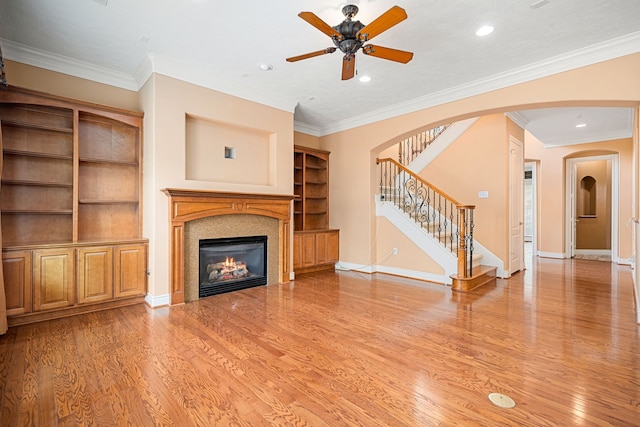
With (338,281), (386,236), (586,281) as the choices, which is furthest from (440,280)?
(586,281)

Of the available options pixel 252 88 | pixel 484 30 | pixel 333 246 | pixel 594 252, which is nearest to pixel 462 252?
pixel 333 246

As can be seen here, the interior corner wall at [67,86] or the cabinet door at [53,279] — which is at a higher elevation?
the interior corner wall at [67,86]

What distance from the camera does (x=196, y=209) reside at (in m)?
4.17

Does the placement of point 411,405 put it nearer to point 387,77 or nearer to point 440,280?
point 440,280

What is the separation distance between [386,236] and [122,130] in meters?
4.76

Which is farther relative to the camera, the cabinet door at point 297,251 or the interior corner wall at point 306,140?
the interior corner wall at point 306,140

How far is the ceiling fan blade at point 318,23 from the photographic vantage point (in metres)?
2.44

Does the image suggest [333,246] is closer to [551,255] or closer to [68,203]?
[68,203]

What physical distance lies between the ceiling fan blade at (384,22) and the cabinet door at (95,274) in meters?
3.78

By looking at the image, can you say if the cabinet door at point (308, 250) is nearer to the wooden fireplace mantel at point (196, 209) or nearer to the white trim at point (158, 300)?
the wooden fireplace mantel at point (196, 209)

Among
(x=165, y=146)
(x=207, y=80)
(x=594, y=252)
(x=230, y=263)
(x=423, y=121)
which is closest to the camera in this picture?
(x=165, y=146)

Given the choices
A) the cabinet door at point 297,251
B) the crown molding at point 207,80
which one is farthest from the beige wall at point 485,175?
the crown molding at point 207,80

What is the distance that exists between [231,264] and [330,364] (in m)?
2.77

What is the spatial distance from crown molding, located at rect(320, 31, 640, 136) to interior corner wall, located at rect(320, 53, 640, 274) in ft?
0.20
